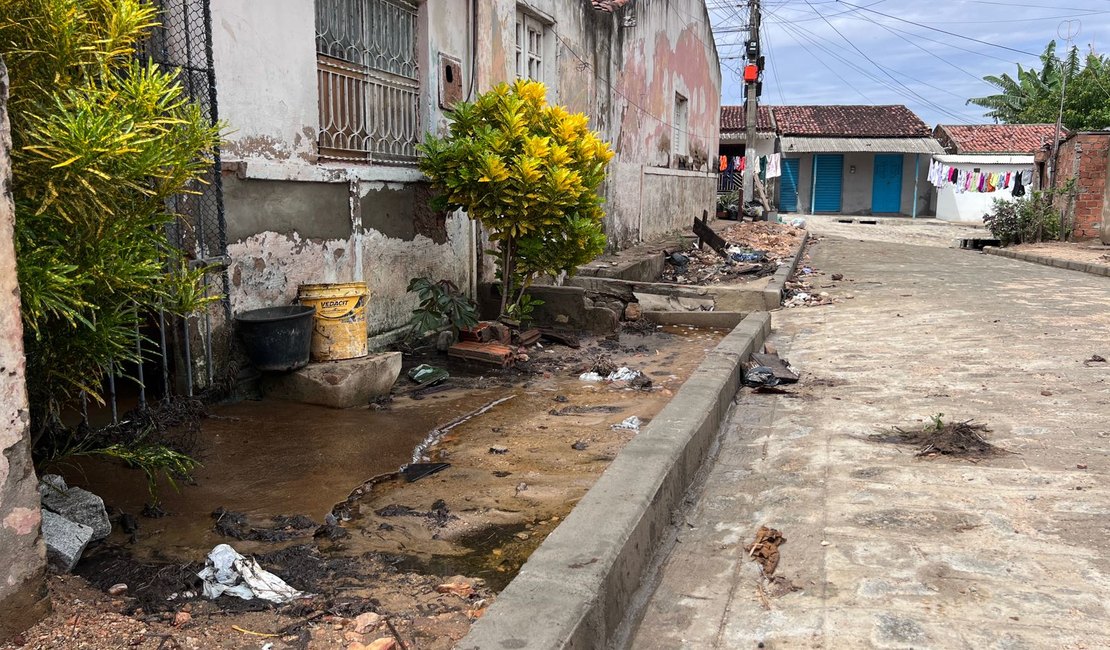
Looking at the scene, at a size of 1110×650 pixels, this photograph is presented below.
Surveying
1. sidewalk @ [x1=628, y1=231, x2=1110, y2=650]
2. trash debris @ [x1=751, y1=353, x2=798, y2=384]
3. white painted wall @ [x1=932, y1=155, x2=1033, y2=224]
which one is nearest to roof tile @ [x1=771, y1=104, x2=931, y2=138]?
white painted wall @ [x1=932, y1=155, x2=1033, y2=224]

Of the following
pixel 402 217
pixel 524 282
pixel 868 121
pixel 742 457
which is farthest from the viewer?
pixel 868 121

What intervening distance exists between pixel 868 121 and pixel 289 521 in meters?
36.9

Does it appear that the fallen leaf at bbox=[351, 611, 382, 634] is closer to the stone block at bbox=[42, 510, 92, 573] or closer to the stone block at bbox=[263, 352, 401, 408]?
the stone block at bbox=[42, 510, 92, 573]

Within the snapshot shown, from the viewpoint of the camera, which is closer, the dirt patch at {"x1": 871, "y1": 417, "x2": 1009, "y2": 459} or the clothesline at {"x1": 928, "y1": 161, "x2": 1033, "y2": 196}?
the dirt patch at {"x1": 871, "y1": 417, "x2": 1009, "y2": 459}

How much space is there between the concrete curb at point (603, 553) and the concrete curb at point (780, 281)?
5.67m

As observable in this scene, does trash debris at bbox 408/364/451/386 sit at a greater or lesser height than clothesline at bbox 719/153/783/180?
lesser

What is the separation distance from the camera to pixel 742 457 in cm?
445

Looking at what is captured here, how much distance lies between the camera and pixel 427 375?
242 inches

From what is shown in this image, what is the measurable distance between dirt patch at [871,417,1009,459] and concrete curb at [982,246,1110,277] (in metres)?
11.3

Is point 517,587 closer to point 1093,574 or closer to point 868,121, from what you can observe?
point 1093,574

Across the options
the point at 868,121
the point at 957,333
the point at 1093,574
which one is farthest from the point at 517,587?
the point at 868,121

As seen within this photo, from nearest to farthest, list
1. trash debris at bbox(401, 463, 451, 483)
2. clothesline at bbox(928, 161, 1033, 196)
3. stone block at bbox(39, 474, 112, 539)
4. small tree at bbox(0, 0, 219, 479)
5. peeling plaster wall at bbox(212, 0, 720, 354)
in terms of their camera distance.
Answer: small tree at bbox(0, 0, 219, 479) → stone block at bbox(39, 474, 112, 539) → trash debris at bbox(401, 463, 451, 483) → peeling plaster wall at bbox(212, 0, 720, 354) → clothesline at bbox(928, 161, 1033, 196)

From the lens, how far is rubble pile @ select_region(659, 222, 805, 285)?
12820 millimetres

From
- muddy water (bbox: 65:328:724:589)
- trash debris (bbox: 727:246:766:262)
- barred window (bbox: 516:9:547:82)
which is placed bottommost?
muddy water (bbox: 65:328:724:589)
